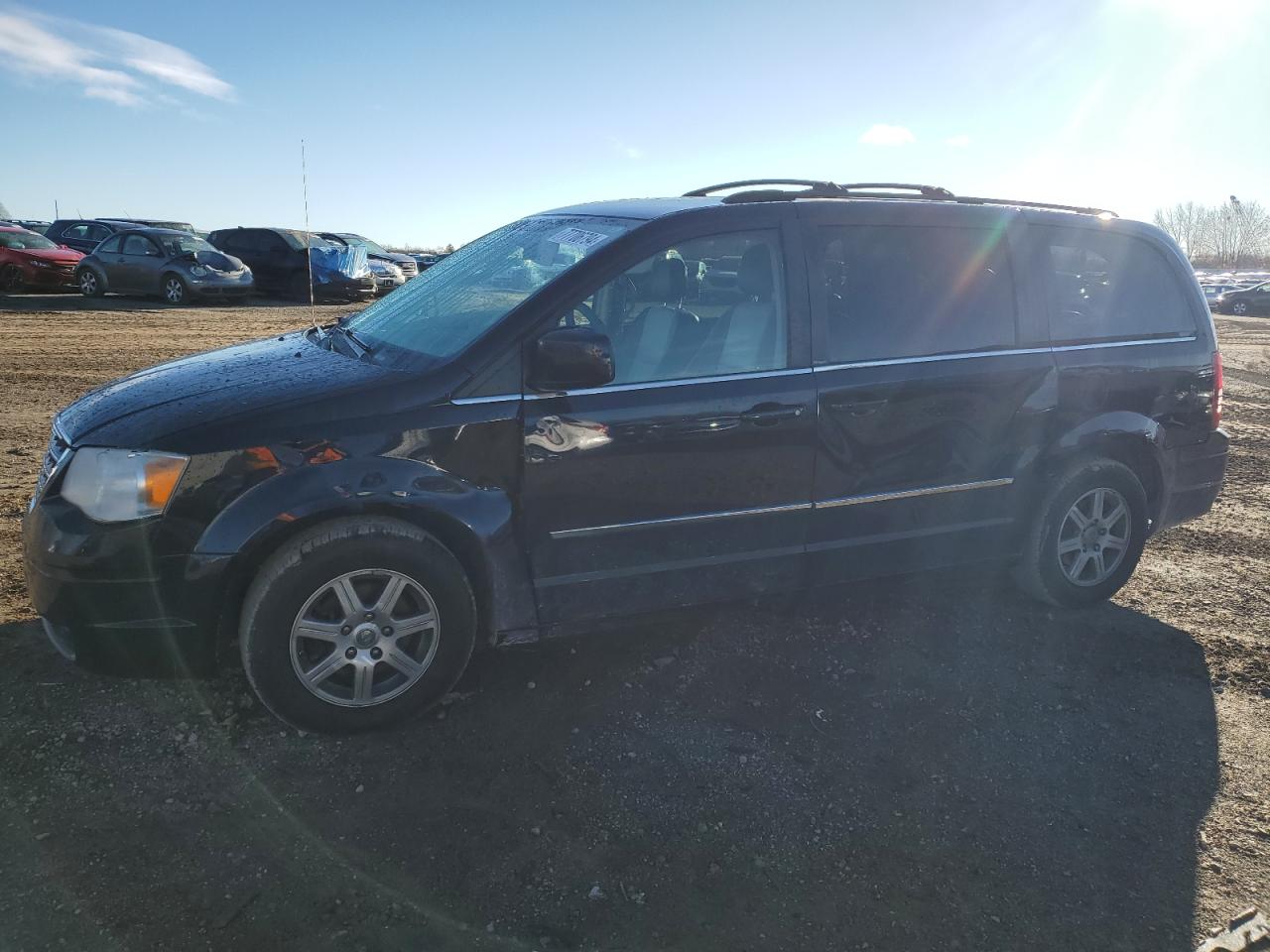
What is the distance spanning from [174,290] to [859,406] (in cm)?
1952

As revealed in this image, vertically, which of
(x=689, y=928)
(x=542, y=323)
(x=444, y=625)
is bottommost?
(x=689, y=928)

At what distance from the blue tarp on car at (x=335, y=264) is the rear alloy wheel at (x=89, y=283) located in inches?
172

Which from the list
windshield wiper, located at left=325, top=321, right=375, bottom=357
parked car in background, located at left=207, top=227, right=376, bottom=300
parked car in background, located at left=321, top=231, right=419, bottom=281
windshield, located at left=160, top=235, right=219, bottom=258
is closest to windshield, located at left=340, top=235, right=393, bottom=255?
parked car in background, located at left=321, top=231, right=419, bottom=281

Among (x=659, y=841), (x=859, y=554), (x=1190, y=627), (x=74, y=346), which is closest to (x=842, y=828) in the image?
(x=659, y=841)

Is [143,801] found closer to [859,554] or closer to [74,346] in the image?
[859,554]

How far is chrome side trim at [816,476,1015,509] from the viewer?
13.1ft

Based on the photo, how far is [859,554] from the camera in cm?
413

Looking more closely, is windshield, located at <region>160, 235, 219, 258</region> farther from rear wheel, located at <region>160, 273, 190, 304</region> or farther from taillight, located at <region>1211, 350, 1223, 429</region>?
taillight, located at <region>1211, 350, 1223, 429</region>

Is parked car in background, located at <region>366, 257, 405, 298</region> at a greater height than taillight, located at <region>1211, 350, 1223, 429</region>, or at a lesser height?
greater

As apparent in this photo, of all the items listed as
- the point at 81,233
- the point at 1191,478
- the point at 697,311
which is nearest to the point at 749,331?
the point at 697,311

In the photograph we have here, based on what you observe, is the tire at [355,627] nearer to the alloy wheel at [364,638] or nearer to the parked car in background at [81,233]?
the alloy wheel at [364,638]

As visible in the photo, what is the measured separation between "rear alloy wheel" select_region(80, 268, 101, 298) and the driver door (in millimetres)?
19862

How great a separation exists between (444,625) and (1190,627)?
3.65 m

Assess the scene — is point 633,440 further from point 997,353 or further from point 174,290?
point 174,290
